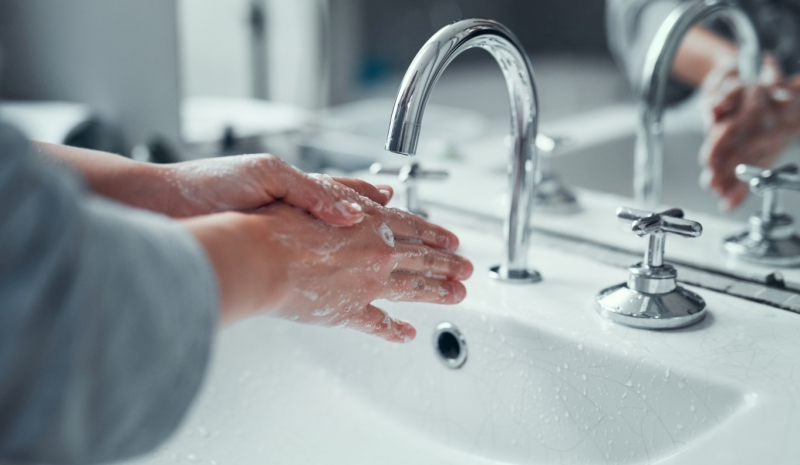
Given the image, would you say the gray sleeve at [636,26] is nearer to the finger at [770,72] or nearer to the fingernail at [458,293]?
the finger at [770,72]

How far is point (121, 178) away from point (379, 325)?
0.19 m

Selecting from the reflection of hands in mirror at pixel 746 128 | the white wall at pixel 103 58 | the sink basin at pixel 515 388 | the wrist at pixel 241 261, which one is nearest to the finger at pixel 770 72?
the reflection of hands in mirror at pixel 746 128

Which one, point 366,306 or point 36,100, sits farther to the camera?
point 36,100

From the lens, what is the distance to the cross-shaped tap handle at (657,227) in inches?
19.0

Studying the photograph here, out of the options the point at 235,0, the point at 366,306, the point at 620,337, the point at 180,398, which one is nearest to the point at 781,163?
the point at 620,337

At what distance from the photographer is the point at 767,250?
62 centimetres

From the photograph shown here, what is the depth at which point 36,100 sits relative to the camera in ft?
3.37

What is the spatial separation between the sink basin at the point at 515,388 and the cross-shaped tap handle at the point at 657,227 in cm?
6

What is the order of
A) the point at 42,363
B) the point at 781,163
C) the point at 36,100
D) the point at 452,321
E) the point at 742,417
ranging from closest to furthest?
the point at 42,363, the point at 742,417, the point at 452,321, the point at 781,163, the point at 36,100

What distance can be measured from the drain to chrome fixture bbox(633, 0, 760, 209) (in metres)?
0.27

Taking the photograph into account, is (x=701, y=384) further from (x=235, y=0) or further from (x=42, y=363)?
(x=235, y=0)

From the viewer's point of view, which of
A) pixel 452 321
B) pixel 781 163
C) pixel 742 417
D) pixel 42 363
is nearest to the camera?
pixel 42 363

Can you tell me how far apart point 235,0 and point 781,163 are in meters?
1.10

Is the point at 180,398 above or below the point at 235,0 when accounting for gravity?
below
